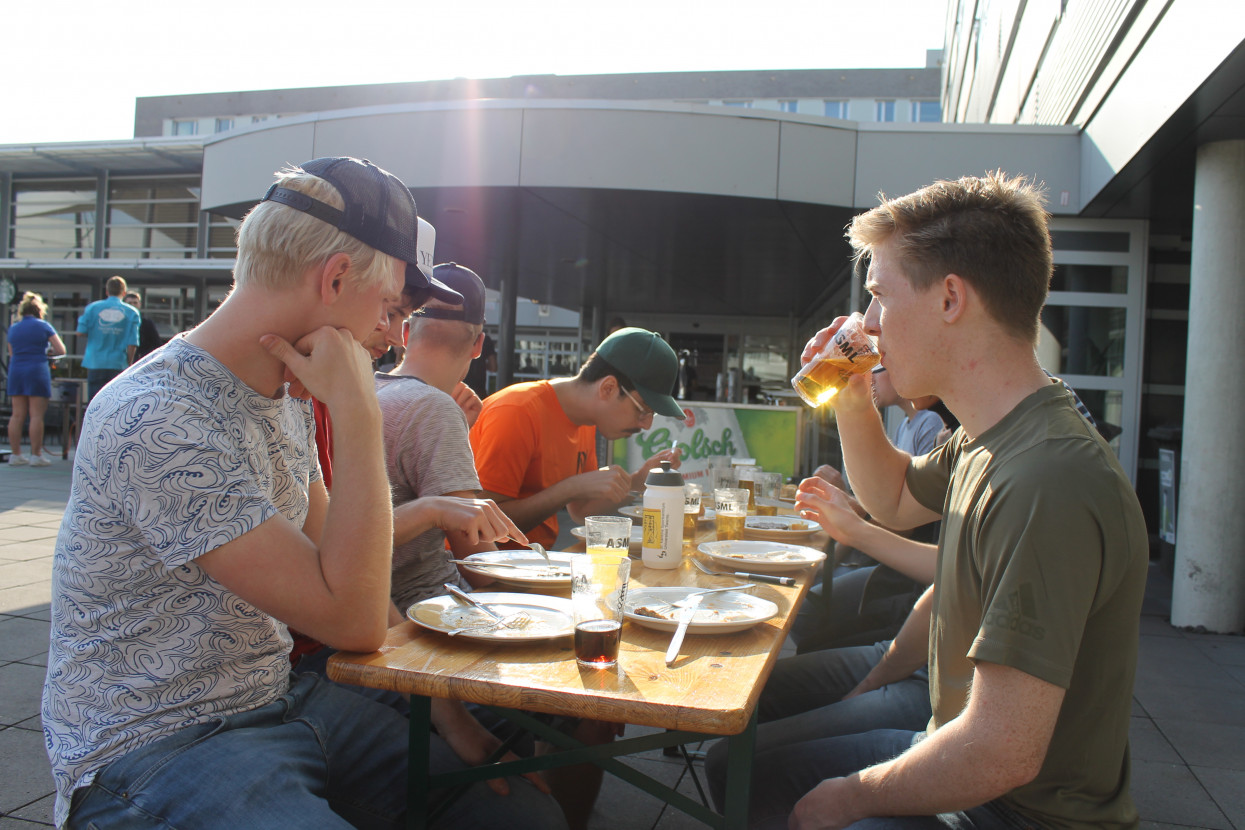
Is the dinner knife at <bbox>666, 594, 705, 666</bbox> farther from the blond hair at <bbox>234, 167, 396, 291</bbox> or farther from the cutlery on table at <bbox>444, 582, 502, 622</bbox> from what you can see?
the blond hair at <bbox>234, 167, 396, 291</bbox>

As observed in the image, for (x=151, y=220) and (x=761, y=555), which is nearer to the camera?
(x=761, y=555)

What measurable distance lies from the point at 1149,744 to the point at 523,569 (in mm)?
2897

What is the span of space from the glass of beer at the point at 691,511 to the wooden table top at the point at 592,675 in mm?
1142

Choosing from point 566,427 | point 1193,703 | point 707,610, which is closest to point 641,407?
point 566,427

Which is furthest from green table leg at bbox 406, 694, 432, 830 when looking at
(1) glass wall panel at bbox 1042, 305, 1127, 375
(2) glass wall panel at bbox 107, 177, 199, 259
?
(2) glass wall panel at bbox 107, 177, 199, 259

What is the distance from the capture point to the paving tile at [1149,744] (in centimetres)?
323

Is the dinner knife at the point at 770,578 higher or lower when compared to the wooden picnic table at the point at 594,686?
higher

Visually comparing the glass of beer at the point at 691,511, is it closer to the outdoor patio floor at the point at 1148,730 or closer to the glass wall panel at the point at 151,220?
the outdoor patio floor at the point at 1148,730

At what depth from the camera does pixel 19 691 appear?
317cm

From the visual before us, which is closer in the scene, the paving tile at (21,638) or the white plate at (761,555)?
the white plate at (761,555)

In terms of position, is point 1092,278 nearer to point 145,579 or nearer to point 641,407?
point 641,407

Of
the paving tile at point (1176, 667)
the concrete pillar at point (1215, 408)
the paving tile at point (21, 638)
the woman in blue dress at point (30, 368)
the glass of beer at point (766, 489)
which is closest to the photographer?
the paving tile at point (21, 638)

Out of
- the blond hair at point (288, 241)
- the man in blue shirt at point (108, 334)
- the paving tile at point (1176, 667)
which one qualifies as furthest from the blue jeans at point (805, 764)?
the man in blue shirt at point (108, 334)

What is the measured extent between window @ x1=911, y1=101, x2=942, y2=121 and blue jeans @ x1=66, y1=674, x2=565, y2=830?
36.8 meters
